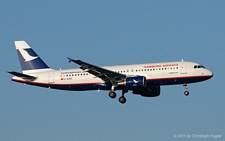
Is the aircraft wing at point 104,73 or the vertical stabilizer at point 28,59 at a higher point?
the vertical stabilizer at point 28,59

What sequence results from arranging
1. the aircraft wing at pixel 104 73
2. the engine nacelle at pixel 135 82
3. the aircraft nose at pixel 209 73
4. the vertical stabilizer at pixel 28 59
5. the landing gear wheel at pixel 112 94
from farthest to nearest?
1. the vertical stabilizer at pixel 28 59
2. the landing gear wheel at pixel 112 94
3. the aircraft nose at pixel 209 73
4. the engine nacelle at pixel 135 82
5. the aircraft wing at pixel 104 73

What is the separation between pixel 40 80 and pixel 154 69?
51.3 feet

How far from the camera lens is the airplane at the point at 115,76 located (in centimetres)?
6956

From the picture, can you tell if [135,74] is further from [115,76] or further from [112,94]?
[112,94]

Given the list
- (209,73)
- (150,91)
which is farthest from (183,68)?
(150,91)

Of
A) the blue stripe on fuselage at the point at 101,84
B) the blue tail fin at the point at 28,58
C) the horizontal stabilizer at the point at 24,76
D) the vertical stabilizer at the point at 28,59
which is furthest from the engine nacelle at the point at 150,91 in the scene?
the horizontal stabilizer at the point at 24,76

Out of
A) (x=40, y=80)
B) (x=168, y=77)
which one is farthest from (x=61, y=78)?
(x=168, y=77)

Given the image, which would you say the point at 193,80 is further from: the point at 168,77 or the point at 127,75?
the point at 127,75

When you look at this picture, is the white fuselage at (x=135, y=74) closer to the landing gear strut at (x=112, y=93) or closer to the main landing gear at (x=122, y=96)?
the landing gear strut at (x=112, y=93)

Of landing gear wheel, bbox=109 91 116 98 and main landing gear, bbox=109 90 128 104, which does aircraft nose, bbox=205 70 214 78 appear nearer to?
main landing gear, bbox=109 90 128 104

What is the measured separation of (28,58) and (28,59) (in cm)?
19

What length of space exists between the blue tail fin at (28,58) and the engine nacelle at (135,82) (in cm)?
1328

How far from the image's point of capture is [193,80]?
229ft

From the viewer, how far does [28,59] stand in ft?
258
